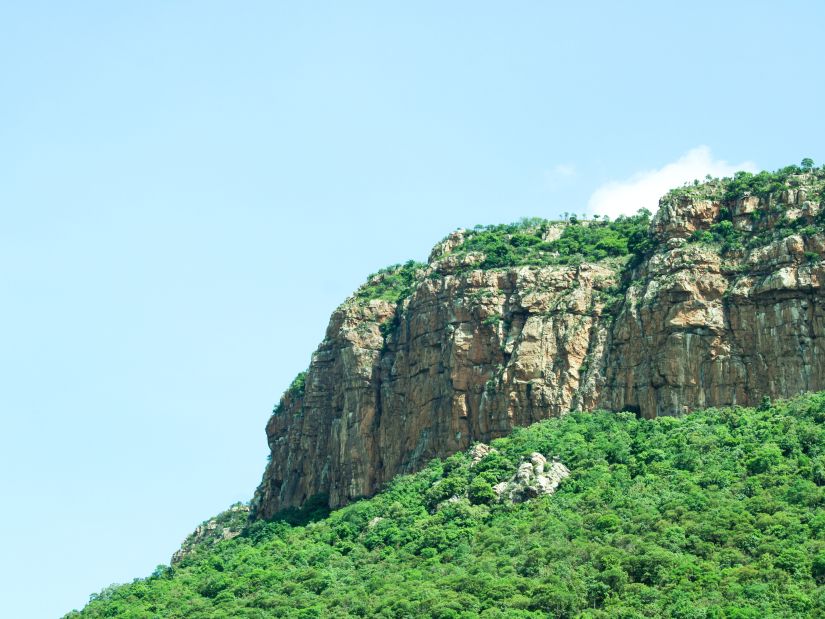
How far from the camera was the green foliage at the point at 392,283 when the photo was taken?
434 ft

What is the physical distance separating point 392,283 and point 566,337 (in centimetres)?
2198

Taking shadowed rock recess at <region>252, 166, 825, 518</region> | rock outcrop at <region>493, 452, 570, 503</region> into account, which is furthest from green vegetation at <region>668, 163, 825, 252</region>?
rock outcrop at <region>493, 452, 570, 503</region>

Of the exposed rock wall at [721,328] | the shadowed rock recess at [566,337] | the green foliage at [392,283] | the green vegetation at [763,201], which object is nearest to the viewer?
the exposed rock wall at [721,328]

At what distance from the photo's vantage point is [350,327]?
424ft

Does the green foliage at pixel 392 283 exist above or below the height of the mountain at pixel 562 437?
above

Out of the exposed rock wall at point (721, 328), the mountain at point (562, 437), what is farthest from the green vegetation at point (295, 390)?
the exposed rock wall at point (721, 328)

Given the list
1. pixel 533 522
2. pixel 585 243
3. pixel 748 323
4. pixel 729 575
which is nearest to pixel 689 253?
pixel 748 323

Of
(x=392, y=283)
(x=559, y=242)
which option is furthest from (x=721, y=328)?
(x=392, y=283)

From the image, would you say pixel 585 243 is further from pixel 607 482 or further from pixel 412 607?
pixel 412 607

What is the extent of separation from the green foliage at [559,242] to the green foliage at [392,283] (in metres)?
5.21

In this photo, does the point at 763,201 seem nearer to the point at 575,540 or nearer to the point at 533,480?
the point at 533,480

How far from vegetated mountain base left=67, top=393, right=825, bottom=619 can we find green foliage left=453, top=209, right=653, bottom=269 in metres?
15.3

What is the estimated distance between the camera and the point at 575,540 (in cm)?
9762

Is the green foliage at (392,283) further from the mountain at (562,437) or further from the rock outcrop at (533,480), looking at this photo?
the rock outcrop at (533,480)
